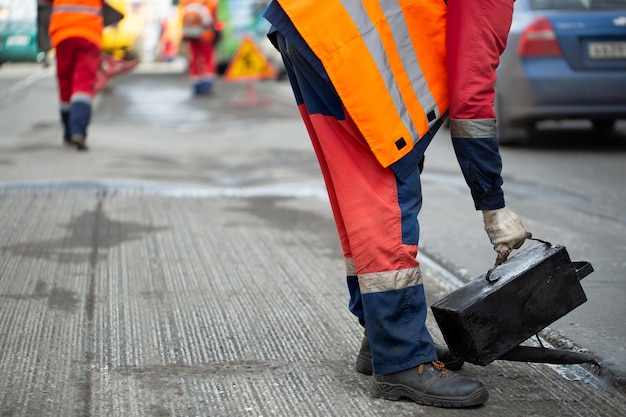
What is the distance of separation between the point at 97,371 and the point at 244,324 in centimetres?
74

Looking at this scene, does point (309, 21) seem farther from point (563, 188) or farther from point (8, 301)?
point (563, 188)

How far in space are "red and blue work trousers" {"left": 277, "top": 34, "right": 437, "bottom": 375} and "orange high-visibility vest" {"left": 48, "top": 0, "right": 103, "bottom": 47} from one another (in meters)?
6.01

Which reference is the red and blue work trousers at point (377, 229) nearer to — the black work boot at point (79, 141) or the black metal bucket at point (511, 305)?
the black metal bucket at point (511, 305)

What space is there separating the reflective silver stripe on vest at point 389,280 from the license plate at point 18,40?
876 cm

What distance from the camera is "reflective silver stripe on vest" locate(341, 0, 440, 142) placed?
3031mm

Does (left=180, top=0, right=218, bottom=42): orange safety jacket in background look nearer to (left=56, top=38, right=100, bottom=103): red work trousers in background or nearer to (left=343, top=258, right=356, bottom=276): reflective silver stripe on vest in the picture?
(left=56, top=38, right=100, bottom=103): red work trousers in background

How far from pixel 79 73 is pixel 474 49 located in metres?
6.43

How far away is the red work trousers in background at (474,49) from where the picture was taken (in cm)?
301

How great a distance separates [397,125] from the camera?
9.98 ft

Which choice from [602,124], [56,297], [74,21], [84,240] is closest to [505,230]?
[56,297]

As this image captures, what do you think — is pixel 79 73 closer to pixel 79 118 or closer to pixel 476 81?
pixel 79 118

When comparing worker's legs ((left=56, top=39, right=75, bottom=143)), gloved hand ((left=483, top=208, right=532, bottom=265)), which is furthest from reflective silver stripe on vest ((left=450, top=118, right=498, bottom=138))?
worker's legs ((left=56, top=39, right=75, bottom=143))

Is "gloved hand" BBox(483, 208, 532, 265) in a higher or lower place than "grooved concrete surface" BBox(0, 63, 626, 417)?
higher

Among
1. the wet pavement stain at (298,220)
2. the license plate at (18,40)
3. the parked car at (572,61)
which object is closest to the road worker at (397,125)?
the wet pavement stain at (298,220)
